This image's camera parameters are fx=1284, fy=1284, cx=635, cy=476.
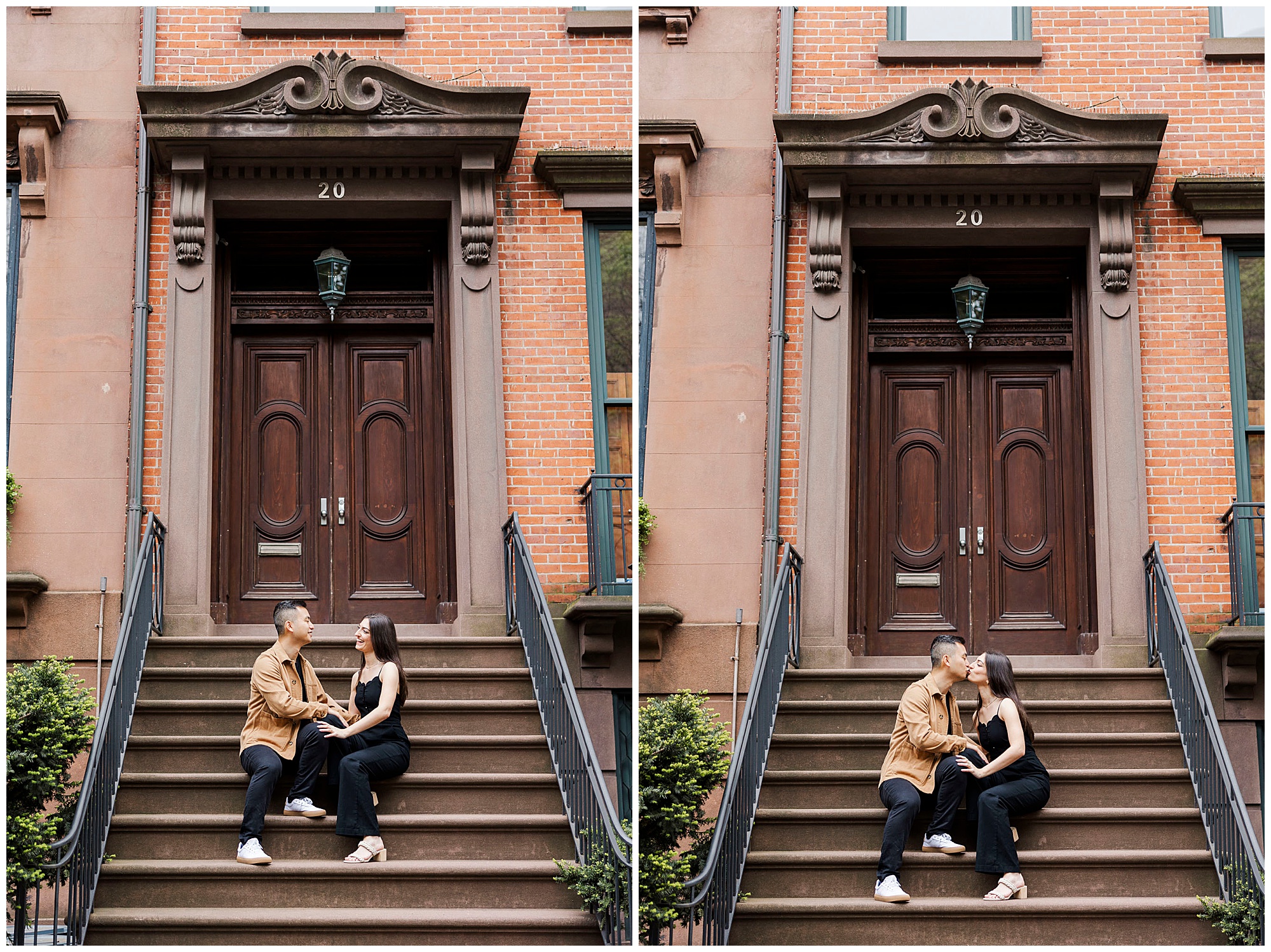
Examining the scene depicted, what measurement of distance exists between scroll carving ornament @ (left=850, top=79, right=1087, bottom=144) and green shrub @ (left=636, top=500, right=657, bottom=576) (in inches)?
120

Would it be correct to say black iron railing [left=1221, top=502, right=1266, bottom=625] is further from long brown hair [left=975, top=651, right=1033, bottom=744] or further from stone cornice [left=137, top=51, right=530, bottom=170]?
stone cornice [left=137, top=51, right=530, bottom=170]

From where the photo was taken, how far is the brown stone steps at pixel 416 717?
26.6 ft

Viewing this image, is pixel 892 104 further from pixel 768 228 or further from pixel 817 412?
pixel 817 412

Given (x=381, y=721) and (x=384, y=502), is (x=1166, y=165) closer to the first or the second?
(x=384, y=502)

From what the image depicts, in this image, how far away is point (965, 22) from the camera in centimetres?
982

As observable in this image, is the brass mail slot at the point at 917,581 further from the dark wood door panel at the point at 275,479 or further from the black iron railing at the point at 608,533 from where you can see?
the dark wood door panel at the point at 275,479

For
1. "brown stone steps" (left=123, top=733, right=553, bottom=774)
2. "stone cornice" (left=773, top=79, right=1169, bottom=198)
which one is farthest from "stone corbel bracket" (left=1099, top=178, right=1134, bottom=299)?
"brown stone steps" (left=123, top=733, right=553, bottom=774)

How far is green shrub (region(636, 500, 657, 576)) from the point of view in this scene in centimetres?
919

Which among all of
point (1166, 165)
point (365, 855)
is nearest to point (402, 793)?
point (365, 855)

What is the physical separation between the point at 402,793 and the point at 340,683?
109cm

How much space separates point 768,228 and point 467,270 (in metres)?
2.28

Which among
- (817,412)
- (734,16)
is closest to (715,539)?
(817,412)

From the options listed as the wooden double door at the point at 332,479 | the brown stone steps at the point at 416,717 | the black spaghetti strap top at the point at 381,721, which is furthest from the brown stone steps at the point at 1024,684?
the wooden double door at the point at 332,479

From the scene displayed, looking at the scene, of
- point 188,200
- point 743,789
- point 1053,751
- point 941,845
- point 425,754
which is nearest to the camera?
point 941,845
